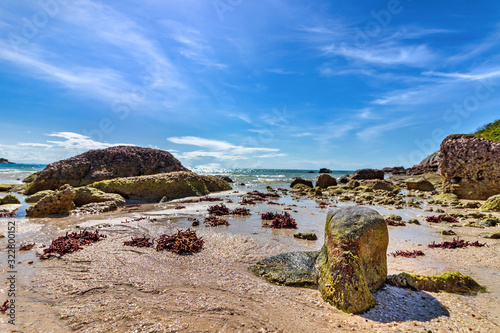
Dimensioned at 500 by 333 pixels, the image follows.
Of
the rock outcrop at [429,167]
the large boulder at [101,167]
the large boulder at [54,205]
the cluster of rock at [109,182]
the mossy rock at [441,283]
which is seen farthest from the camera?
the rock outcrop at [429,167]

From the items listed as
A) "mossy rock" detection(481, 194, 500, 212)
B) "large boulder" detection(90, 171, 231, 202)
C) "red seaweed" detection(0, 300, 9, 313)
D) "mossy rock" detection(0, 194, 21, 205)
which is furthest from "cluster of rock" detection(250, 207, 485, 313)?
"mossy rock" detection(0, 194, 21, 205)

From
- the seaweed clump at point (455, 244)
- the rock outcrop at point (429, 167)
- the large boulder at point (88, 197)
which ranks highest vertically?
the rock outcrop at point (429, 167)

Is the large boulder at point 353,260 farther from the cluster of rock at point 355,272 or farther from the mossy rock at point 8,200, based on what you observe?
the mossy rock at point 8,200

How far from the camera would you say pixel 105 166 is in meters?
19.8

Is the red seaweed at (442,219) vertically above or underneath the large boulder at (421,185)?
underneath

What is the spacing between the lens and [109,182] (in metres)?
15.7

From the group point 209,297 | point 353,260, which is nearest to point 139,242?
point 209,297

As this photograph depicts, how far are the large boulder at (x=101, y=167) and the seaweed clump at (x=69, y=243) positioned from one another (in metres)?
13.2

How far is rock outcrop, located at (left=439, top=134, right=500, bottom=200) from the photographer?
50.4 feet

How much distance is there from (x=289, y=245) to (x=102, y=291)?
5002 millimetres

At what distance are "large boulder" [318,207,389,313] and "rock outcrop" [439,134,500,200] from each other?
17.1m

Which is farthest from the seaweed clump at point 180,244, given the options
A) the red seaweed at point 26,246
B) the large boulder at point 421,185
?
the large boulder at point 421,185

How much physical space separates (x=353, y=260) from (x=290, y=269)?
162cm

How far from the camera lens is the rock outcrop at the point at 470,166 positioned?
1538 centimetres
